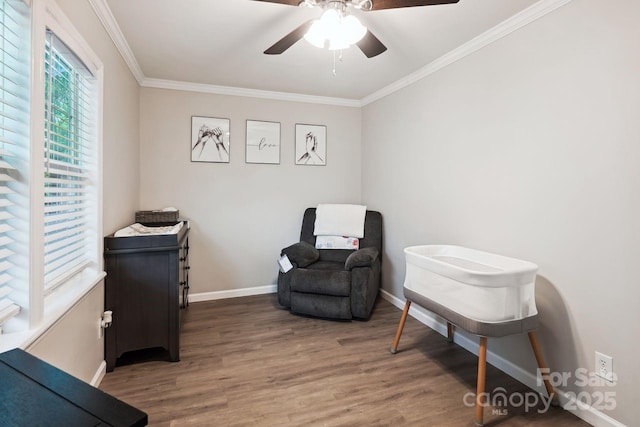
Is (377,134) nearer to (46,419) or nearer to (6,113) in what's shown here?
(6,113)

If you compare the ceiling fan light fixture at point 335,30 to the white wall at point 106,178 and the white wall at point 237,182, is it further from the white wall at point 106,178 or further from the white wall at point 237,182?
the white wall at point 237,182

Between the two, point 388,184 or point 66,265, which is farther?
point 388,184

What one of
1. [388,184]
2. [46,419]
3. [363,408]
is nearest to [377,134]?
[388,184]


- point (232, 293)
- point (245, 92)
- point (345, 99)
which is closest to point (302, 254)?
point (232, 293)

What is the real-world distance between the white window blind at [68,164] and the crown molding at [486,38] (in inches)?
102

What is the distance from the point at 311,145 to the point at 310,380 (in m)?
2.68

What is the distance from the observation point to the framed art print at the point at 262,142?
371 cm

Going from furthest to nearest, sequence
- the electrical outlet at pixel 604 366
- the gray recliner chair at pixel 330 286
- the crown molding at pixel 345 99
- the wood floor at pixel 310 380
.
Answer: the gray recliner chair at pixel 330 286 < the crown molding at pixel 345 99 < the wood floor at pixel 310 380 < the electrical outlet at pixel 604 366

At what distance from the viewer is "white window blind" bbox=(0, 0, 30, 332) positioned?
1.19m

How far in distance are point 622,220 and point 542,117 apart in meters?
0.75

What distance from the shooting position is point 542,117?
1979 mm

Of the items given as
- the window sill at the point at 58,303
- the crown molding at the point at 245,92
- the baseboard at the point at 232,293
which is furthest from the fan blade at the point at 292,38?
the baseboard at the point at 232,293

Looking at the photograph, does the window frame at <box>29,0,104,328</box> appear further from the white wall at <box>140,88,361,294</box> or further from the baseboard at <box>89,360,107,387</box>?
the white wall at <box>140,88,361,294</box>

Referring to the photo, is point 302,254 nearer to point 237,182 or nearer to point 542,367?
point 237,182
